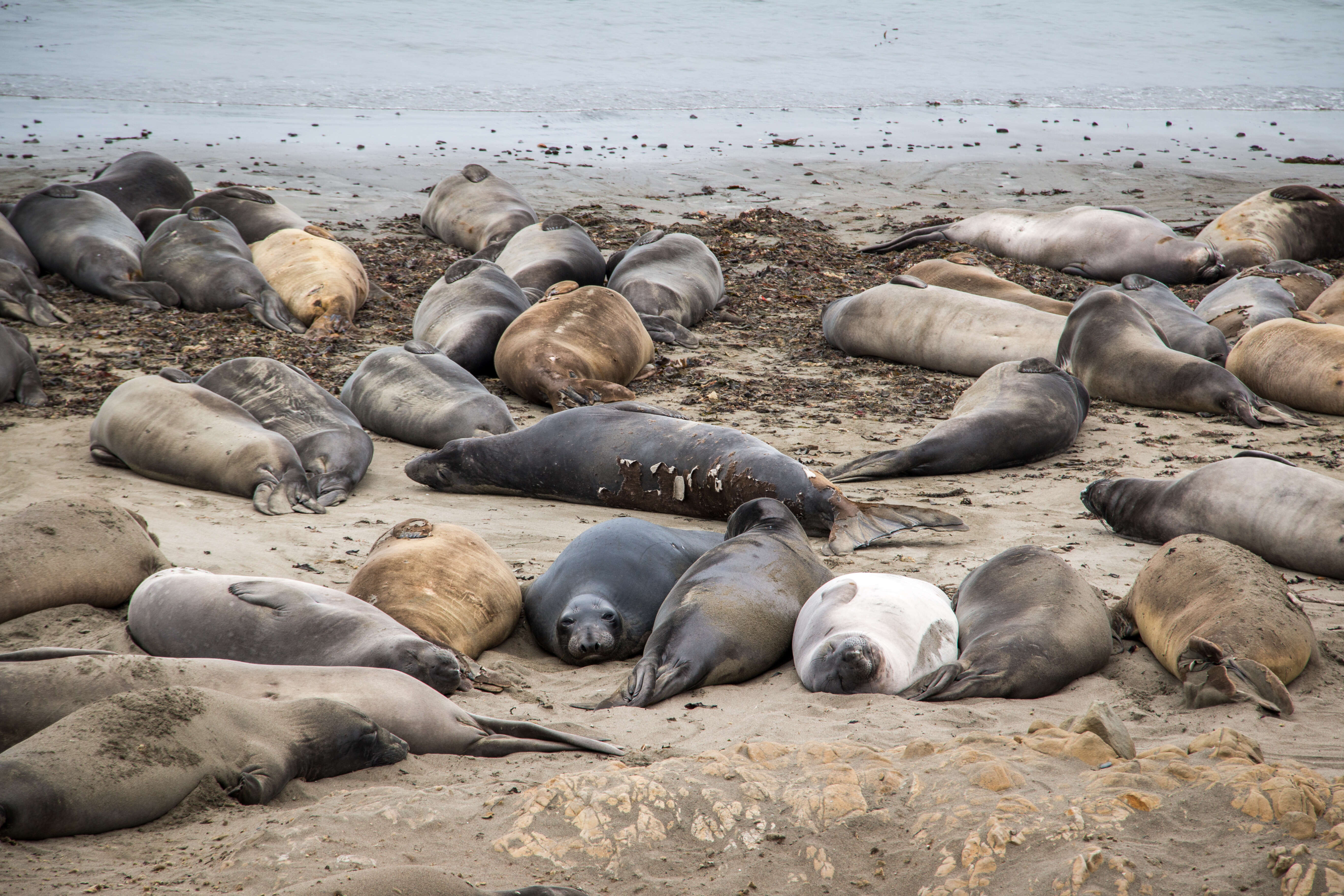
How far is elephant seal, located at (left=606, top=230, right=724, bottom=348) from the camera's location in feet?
25.4

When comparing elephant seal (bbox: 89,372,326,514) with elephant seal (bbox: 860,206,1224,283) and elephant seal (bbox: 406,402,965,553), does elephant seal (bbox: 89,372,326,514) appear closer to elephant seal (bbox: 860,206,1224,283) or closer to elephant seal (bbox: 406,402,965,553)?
elephant seal (bbox: 406,402,965,553)

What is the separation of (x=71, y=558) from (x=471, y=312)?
12.7 ft

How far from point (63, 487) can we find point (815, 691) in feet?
12.0

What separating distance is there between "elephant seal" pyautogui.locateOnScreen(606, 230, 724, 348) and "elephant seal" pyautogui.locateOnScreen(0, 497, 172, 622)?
433 centimetres

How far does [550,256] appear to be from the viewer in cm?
846

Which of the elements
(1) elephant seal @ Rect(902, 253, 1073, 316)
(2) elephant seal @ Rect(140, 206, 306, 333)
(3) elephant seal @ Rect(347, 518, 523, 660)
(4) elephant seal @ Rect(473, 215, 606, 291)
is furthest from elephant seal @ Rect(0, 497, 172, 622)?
(1) elephant seal @ Rect(902, 253, 1073, 316)

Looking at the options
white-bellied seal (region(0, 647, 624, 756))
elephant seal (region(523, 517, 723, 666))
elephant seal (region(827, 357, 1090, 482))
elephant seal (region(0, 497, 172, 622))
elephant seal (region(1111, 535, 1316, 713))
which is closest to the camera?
white-bellied seal (region(0, 647, 624, 756))

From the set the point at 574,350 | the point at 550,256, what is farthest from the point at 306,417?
the point at 550,256

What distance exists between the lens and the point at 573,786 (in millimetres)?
2150

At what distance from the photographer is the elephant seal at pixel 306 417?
5.18m

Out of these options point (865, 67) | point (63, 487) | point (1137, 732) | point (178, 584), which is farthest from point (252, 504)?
point (865, 67)

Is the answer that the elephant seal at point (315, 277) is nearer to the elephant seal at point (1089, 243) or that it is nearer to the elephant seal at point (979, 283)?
the elephant seal at point (979, 283)

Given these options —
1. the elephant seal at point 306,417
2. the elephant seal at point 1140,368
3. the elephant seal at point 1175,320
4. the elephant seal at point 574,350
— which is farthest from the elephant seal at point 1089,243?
the elephant seal at point 306,417

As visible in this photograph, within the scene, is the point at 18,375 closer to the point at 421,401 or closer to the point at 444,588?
the point at 421,401
